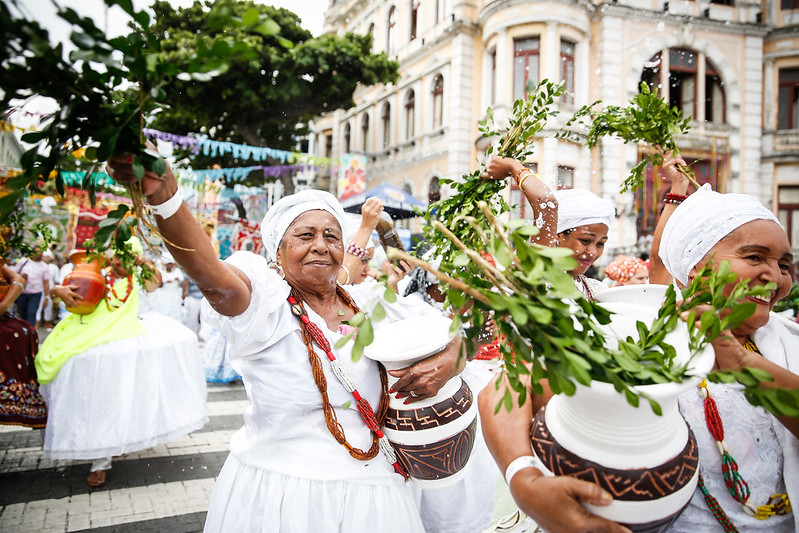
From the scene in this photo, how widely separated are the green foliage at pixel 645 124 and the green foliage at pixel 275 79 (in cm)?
1399

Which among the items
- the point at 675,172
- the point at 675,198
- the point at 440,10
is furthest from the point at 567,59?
the point at 675,198

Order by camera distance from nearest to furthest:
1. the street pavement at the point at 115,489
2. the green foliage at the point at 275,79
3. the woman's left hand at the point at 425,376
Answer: the woman's left hand at the point at 425,376 → the street pavement at the point at 115,489 → the green foliage at the point at 275,79

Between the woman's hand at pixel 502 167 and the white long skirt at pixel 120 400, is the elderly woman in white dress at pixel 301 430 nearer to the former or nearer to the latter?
the woman's hand at pixel 502 167

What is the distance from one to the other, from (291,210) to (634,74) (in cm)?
1568

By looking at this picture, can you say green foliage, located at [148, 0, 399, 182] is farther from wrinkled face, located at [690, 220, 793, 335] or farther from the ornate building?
wrinkled face, located at [690, 220, 793, 335]

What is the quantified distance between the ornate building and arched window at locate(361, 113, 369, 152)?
5.78m

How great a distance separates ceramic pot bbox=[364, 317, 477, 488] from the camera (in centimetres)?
166

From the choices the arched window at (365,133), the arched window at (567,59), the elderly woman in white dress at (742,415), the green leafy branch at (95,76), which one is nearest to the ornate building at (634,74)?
the arched window at (567,59)

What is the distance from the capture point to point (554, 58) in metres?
14.4

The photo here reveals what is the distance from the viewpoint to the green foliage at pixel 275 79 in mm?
15453

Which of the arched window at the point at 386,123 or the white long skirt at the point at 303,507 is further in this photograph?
the arched window at the point at 386,123

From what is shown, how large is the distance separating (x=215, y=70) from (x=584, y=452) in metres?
1.13

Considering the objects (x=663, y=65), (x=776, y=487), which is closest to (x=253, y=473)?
(x=776, y=487)

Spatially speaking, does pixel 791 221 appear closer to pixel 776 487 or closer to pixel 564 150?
pixel 564 150
